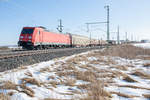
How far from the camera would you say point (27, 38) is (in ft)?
57.0

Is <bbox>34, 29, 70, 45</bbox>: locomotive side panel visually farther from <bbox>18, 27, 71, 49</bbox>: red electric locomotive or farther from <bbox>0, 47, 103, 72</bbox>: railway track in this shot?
<bbox>0, 47, 103, 72</bbox>: railway track

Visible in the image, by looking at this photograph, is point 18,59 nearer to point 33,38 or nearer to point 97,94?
point 97,94

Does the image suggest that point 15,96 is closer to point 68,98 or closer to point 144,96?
point 68,98

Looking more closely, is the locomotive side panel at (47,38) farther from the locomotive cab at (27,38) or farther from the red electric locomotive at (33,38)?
the locomotive cab at (27,38)

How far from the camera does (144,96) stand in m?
3.27

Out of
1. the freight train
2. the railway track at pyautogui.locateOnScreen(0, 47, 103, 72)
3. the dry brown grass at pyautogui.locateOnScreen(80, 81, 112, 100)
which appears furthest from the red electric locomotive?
the dry brown grass at pyautogui.locateOnScreen(80, 81, 112, 100)

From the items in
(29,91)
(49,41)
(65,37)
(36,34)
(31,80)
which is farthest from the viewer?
(65,37)

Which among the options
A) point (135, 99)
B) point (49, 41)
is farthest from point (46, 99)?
point (49, 41)

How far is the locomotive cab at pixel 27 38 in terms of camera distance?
1717 cm

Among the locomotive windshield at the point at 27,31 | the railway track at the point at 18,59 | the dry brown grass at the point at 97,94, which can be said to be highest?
the locomotive windshield at the point at 27,31

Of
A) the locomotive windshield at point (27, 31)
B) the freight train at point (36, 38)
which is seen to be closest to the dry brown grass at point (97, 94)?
the freight train at point (36, 38)

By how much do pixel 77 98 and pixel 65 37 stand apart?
26.8 m

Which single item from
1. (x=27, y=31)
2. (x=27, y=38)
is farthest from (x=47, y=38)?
(x=27, y=38)

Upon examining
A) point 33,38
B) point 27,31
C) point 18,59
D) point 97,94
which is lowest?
point 97,94
